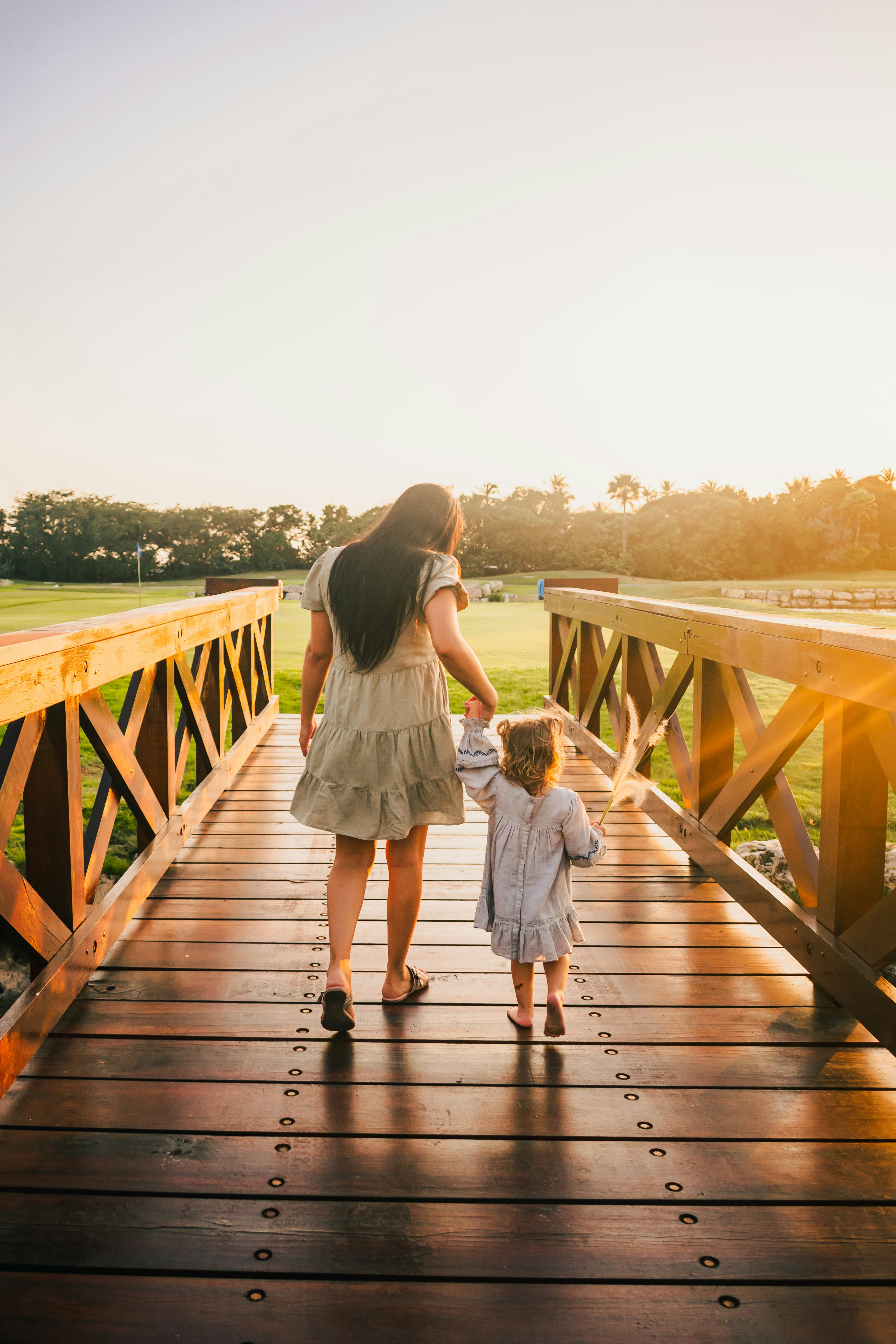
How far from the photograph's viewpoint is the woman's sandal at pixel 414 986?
6.78ft

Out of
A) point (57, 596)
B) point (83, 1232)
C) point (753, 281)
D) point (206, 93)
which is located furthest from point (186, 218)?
point (83, 1232)

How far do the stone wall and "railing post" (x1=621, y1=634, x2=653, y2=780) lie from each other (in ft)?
45.9

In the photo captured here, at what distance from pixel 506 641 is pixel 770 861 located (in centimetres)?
1018

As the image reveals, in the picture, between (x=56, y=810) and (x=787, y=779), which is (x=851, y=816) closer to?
(x=787, y=779)

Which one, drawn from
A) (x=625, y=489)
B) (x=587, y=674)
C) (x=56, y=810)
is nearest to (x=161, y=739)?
(x=56, y=810)

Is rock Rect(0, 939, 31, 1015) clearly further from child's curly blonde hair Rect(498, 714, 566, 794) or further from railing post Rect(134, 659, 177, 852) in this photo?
child's curly blonde hair Rect(498, 714, 566, 794)

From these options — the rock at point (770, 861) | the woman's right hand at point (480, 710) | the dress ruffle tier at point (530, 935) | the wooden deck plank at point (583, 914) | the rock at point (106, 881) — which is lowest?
the rock at point (106, 881)

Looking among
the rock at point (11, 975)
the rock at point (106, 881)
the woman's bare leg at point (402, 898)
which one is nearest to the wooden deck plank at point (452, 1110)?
the woman's bare leg at point (402, 898)

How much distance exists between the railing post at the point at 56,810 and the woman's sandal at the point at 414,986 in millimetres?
871

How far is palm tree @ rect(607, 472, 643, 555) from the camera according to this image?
6625cm

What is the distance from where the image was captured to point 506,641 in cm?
1400

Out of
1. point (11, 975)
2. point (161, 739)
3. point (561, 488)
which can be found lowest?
point (11, 975)

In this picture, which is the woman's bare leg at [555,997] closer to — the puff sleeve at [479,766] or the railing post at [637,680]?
the puff sleeve at [479,766]

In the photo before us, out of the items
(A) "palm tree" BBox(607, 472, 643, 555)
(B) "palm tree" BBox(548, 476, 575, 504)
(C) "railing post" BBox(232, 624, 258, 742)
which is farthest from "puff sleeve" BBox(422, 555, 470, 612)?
(A) "palm tree" BBox(607, 472, 643, 555)
